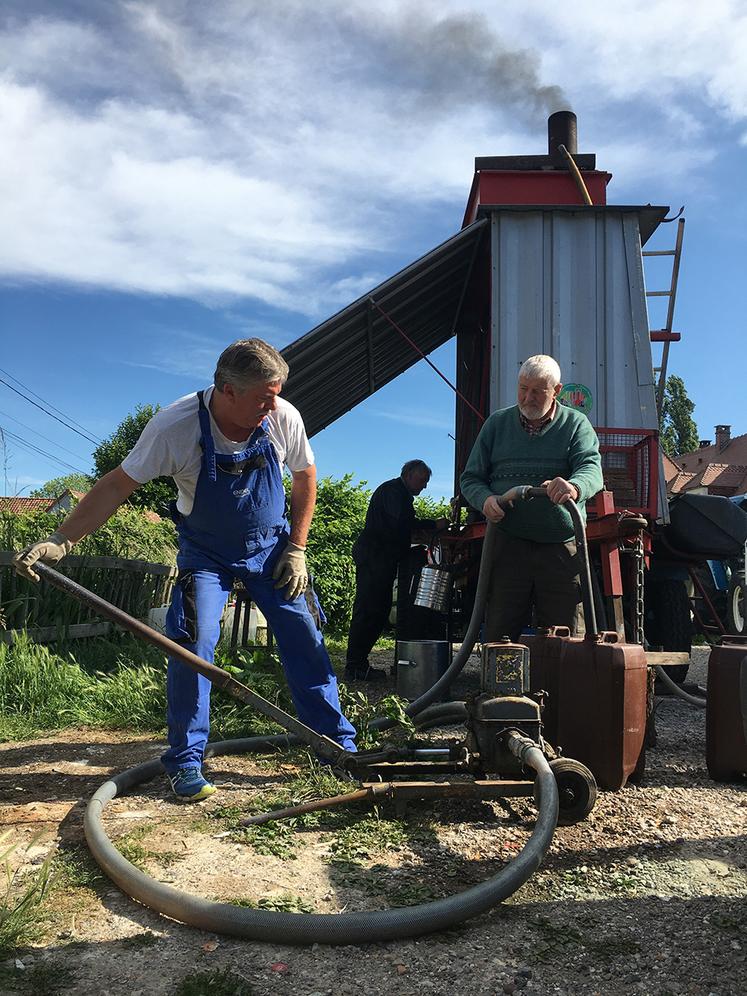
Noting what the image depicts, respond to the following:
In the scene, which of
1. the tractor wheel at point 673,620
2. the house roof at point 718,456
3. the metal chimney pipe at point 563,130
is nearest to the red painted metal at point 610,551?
the tractor wheel at point 673,620

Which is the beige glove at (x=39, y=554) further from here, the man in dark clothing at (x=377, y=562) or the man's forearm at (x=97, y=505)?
the man in dark clothing at (x=377, y=562)

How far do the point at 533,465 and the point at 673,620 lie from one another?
2643 mm

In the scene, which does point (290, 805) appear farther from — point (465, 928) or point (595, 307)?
point (595, 307)

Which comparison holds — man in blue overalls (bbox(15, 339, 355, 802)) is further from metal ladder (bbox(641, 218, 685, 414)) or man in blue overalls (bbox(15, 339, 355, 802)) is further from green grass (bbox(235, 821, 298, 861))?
metal ladder (bbox(641, 218, 685, 414))

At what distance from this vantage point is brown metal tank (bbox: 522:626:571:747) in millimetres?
3107

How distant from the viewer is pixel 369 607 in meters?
6.26

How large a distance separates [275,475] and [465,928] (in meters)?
1.79

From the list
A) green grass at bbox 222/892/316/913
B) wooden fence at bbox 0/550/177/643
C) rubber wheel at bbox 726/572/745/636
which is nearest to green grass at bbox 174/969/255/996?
green grass at bbox 222/892/316/913

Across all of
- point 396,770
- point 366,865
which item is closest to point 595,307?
point 396,770

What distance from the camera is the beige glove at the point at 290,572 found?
3234 mm

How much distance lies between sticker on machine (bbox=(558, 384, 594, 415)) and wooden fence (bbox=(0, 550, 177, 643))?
3.70 m

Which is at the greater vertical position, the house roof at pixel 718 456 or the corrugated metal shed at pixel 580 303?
the house roof at pixel 718 456

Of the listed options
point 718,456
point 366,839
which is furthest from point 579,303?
point 718,456

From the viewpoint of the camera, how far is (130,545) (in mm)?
6898
